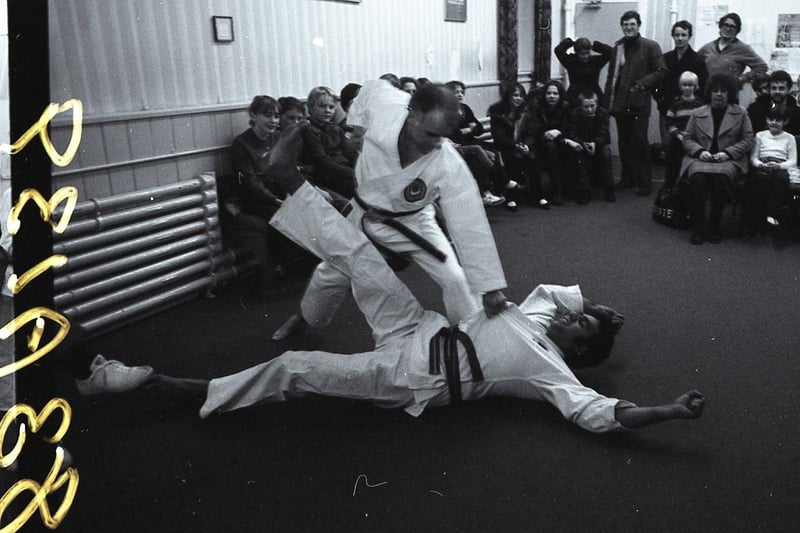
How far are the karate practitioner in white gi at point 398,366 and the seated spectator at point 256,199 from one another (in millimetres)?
1306

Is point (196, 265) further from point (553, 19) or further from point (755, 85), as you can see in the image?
point (553, 19)

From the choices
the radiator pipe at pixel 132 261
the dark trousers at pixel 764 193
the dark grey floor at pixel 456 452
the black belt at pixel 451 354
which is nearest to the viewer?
the dark grey floor at pixel 456 452

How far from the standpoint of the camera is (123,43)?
3.17 meters

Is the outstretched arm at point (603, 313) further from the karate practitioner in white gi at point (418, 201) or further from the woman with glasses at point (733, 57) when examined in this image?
the woman with glasses at point (733, 57)

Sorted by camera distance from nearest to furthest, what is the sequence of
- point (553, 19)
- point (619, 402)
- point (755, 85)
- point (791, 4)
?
point (619, 402)
point (755, 85)
point (791, 4)
point (553, 19)

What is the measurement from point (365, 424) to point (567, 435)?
0.64m

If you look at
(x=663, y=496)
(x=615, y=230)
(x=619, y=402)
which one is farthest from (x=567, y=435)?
(x=615, y=230)

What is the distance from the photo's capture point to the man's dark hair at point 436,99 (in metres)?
2.39

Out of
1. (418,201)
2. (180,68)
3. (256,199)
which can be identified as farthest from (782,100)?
(180,68)

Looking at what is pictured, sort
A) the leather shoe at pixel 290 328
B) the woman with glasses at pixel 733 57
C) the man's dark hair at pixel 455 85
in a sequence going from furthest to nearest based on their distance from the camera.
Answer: the woman with glasses at pixel 733 57 < the man's dark hair at pixel 455 85 < the leather shoe at pixel 290 328

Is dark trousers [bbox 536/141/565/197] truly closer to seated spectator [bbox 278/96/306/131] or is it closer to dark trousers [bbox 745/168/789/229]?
dark trousers [bbox 745/168/789/229]

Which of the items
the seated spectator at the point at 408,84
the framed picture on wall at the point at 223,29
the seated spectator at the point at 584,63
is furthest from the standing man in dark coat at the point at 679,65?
the framed picture on wall at the point at 223,29

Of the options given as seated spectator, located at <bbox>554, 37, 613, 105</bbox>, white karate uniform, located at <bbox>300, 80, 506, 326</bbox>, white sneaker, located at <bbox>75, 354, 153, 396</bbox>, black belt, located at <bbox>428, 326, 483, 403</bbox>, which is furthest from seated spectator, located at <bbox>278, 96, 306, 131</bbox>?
seated spectator, located at <bbox>554, 37, 613, 105</bbox>

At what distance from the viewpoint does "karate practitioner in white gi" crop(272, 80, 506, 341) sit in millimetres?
2342
